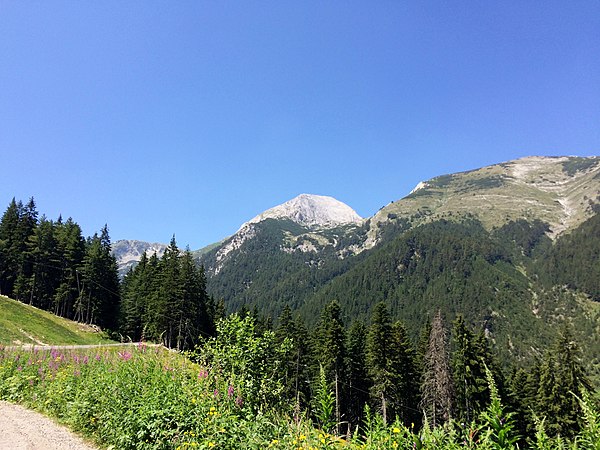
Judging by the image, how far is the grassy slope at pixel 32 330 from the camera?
37125 millimetres

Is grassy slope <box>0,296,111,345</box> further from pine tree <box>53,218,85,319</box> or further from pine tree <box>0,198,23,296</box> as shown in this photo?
pine tree <box>0,198,23,296</box>

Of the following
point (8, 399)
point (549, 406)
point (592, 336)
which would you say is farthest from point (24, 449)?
point (592, 336)

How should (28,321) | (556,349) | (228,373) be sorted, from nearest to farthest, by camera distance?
(228,373), (556,349), (28,321)

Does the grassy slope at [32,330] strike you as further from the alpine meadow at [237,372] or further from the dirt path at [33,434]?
the dirt path at [33,434]

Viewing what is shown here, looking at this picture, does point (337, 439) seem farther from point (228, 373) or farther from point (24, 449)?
point (24, 449)

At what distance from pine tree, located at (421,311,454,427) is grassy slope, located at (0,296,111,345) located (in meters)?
44.4

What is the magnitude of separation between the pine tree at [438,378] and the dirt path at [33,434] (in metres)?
41.6

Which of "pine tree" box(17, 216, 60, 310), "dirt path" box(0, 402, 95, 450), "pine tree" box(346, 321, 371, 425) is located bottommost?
"pine tree" box(346, 321, 371, 425)

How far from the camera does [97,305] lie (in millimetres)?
66688

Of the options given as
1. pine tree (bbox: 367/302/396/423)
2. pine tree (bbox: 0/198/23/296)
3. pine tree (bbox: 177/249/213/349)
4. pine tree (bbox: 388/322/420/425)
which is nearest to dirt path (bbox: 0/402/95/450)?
pine tree (bbox: 367/302/396/423)

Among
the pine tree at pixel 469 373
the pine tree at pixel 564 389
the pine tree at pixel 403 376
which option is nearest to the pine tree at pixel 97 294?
the pine tree at pixel 403 376

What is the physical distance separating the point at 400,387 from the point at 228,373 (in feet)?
147

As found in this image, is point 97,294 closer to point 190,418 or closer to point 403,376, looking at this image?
point 403,376

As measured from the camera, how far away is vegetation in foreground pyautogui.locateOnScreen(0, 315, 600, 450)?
6.08 metres
